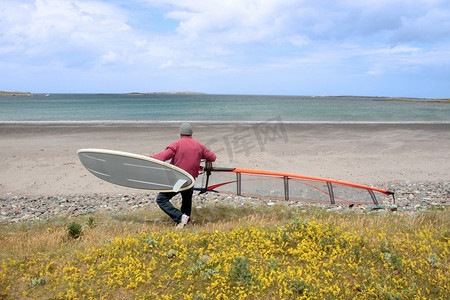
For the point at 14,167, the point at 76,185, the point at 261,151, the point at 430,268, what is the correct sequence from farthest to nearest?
the point at 261,151 < the point at 14,167 < the point at 76,185 < the point at 430,268

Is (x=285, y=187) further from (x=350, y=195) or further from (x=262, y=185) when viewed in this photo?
(x=350, y=195)

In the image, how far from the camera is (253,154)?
17.5m

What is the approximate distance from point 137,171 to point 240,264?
2.86m

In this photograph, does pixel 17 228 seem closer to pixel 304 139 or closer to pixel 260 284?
pixel 260 284

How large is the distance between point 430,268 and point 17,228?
8104 millimetres

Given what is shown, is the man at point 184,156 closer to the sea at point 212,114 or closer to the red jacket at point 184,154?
the red jacket at point 184,154

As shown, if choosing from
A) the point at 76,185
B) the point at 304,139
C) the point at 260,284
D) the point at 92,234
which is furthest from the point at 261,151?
the point at 260,284

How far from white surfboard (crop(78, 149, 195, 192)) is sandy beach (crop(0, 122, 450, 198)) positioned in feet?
17.2

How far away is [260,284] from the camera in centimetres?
407

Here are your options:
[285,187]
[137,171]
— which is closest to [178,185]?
[137,171]

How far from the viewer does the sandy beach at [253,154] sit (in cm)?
1270

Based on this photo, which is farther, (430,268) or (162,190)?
(162,190)

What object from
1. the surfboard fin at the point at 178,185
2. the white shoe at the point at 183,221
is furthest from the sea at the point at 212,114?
the surfboard fin at the point at 178,185

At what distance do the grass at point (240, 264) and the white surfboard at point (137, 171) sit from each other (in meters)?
1.02
